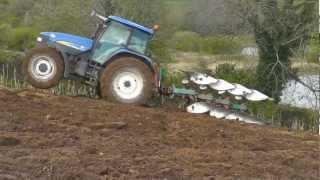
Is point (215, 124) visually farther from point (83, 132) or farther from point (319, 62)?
point (319, 62)

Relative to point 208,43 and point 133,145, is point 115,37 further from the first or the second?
point 208,43

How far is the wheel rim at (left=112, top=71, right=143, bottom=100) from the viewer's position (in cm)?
1215

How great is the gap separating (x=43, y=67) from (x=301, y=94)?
941 centimetres

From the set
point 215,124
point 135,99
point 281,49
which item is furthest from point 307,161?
point 281,49

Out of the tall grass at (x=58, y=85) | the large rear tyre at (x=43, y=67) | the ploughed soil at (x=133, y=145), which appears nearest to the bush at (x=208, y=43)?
the tall grass at (x=58, y=85)

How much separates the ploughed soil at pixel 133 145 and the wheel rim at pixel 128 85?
4.10 ft

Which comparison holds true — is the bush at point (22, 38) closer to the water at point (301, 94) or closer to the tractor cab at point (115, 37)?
the water at point (301, 94)

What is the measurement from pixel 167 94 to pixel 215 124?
113 inches

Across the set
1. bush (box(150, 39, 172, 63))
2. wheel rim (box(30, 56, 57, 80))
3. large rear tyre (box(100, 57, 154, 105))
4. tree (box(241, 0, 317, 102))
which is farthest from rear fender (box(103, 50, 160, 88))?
bush (box(150, 39, 172, 63))

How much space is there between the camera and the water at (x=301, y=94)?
749 inches

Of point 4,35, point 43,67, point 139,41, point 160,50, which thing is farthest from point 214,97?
point 4,35

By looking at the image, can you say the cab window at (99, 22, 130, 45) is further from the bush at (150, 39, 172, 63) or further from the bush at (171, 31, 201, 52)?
the bush at (171, 31, 201, 52)

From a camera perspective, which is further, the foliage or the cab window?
the foliage

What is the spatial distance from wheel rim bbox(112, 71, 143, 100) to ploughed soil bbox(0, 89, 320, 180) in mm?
1251
